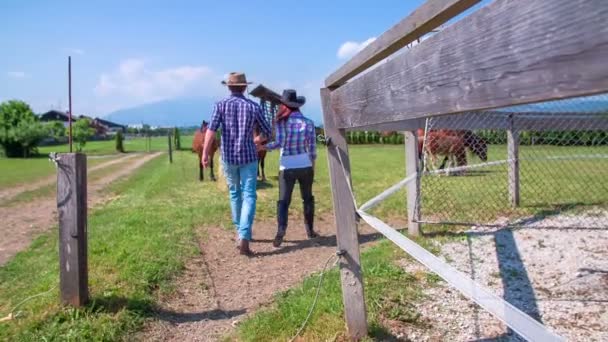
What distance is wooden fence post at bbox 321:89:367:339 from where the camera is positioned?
276 cm

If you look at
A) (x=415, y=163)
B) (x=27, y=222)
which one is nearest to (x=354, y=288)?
(x=415, y=163)

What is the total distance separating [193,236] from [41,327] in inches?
114

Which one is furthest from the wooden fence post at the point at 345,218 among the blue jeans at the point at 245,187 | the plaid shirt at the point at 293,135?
the plaid shirt at the point at 293,135

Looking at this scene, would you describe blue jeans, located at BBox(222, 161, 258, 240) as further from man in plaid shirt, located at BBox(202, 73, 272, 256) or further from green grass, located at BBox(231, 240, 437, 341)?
green grass, located at BBox(231, 240, 437, 341)

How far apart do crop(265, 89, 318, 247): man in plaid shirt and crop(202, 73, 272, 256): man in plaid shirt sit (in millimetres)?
365

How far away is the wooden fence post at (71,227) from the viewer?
3.34 metres

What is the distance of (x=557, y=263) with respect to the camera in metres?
4.43

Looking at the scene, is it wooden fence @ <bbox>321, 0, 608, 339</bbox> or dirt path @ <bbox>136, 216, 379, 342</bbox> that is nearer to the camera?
wooden fence @ <bbox>321, 0, 608, 339</bbox>

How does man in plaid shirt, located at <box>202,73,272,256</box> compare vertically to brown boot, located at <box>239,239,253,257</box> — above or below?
above

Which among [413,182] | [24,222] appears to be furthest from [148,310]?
[24,222]

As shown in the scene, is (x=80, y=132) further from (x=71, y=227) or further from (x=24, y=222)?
(x=71, y=227)

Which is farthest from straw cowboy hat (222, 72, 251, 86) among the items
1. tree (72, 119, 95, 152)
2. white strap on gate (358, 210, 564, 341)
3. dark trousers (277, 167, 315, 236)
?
tree (72, 119, 95, 152)

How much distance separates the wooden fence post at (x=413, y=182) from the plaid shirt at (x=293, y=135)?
1.12 meters

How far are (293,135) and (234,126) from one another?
28.8 inches
